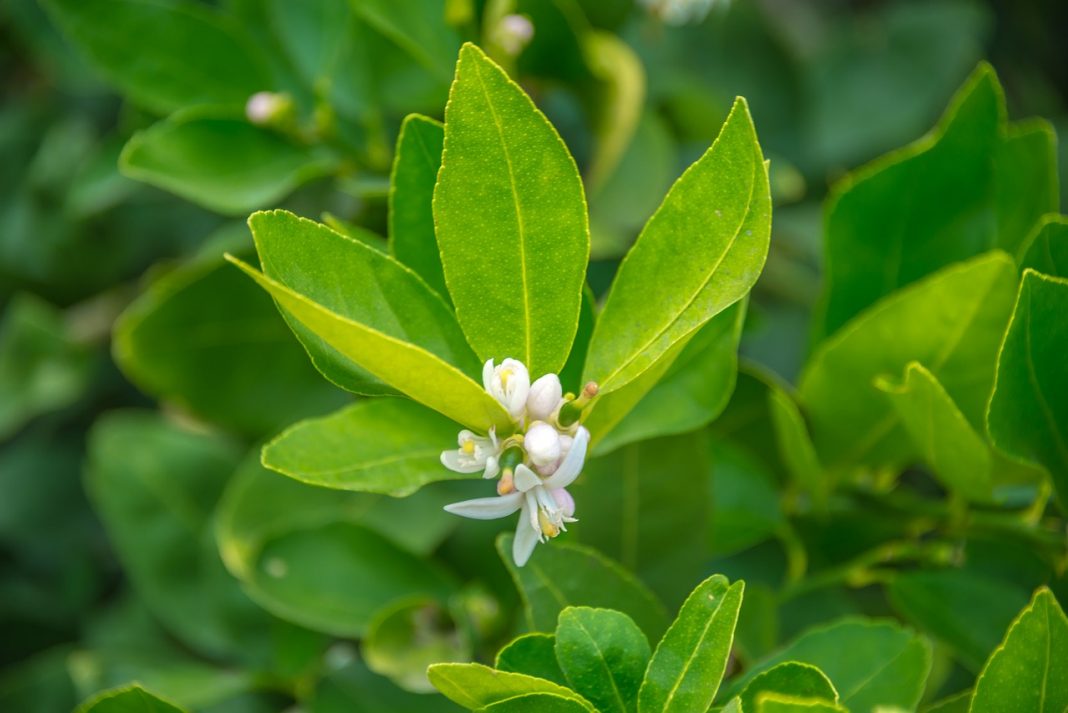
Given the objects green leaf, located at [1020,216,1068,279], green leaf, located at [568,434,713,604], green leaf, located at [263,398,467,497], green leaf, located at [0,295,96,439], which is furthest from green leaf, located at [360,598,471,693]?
green leaf, located at [0,295,96,439]

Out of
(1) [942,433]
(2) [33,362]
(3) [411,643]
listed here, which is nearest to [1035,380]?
(1) [942,433]

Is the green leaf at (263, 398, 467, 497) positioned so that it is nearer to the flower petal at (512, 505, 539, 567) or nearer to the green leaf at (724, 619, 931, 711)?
the flower petal at (512, 505, 539, 567)

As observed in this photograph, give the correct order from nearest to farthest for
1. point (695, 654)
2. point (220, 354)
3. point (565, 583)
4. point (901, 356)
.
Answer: point (695, 654), point (565, 583), point (901, 356), point (220, 354)

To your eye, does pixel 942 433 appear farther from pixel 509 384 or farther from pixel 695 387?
pixel 509 384

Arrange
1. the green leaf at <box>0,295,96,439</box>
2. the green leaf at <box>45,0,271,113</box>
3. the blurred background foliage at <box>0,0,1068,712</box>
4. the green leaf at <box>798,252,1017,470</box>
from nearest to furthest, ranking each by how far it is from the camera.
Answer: the green leaf at <box>798,252,1017,470</box> → the blurred background foliage at <box>0,0,1068,712</box> → the green leaf at <box>45,0,271,113</box> → the green leaf at <box>0,295,96,439</box>

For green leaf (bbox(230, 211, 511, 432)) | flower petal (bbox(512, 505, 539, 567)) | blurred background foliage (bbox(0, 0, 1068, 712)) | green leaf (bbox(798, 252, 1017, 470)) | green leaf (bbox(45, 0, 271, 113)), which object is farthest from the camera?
green leaf (bbox(45, 0, 271, 113))

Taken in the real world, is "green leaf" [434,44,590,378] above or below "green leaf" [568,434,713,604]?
above

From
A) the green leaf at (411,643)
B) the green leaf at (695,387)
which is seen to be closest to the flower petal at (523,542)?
the green leaf at (695,387)
